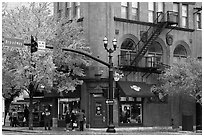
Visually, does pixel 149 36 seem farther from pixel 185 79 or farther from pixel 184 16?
Answer: pixel 185 79

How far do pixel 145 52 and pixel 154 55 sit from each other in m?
2.29

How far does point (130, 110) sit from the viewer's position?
3647cm

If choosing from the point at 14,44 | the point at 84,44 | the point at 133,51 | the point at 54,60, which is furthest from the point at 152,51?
the point at 14,44

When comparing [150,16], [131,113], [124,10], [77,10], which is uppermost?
[77,10]

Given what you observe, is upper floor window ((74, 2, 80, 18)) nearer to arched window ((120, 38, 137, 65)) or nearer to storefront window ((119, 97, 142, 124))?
arched window ((120, 38, 137, 65))

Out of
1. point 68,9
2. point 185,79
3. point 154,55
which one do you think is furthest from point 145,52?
point 68,9

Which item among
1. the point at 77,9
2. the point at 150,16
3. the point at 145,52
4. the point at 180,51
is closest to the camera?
the point at 145,52

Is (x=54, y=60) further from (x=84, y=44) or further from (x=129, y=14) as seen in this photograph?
(x=129, y=14)

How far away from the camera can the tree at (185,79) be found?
33.7 meters

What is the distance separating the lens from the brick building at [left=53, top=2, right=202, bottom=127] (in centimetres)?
3534

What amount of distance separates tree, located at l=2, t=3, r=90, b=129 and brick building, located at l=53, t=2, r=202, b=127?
A: 60.4 inches

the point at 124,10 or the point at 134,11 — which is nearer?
the point at 124,10

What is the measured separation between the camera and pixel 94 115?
35.2m

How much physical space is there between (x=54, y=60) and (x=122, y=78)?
6004mm
